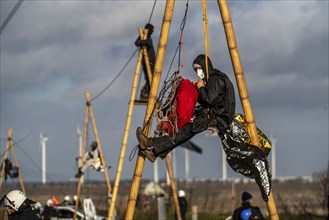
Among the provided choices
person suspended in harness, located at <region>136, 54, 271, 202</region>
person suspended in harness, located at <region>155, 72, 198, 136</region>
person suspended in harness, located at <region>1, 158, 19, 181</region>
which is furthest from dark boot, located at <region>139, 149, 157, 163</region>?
person suspended in harness, located at <region>1, 158, 19, 181</region>

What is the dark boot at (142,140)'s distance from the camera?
613 inches

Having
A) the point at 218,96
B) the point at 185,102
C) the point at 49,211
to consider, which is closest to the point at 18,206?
the point at 185,102

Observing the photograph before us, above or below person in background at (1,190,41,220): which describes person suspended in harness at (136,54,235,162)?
above

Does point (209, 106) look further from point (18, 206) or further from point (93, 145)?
point (93, 145)

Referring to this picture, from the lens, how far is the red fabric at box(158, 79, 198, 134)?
1521cm

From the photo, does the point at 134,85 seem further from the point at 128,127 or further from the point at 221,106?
the point at 221,106

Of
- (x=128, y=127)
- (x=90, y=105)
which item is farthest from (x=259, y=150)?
(x=90, y=105)

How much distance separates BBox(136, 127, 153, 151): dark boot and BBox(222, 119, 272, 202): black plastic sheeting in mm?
1033

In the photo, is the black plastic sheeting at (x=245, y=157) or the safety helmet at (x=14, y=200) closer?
the safety helmet at (x=14, y=200)

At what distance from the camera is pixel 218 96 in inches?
586

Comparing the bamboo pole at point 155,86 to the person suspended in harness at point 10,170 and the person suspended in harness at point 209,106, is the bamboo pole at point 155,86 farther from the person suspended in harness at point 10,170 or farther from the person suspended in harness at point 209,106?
the person suspended in harness at point 10,170

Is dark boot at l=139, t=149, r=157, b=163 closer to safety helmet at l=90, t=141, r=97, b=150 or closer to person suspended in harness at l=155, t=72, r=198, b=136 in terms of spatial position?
person suspended in harness at l=155, t=72, r=198, b=136

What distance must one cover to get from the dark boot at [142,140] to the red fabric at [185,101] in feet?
1.70

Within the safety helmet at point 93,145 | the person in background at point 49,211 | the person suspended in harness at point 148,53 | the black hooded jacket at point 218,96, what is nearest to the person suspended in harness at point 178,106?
the black hooded jacket at point 218,96
